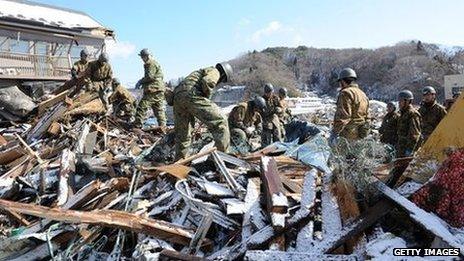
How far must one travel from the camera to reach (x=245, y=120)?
369 inches

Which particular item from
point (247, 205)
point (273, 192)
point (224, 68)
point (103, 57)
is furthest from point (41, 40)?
point (273, 192)

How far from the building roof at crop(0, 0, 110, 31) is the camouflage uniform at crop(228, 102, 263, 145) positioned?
37.5ft

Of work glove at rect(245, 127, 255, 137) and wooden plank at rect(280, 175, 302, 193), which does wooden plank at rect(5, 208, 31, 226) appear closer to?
wooden plank at rect(280, 175, 302, 193)

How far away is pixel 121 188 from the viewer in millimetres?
5133

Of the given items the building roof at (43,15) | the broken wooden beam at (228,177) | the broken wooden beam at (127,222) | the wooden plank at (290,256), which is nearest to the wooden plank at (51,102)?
the broken wooden beam at (228,177)

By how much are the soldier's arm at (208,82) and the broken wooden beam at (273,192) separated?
1.40 meters

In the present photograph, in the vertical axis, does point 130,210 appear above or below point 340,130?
below

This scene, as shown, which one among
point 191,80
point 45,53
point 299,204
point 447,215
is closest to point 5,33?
point 45,53

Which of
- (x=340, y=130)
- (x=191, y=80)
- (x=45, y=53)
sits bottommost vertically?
(x=45, y=53)

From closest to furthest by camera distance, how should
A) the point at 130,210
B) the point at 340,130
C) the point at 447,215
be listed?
the point at 447,215 < the point at 130,210 < the point at 340,130

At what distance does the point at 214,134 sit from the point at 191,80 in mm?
764

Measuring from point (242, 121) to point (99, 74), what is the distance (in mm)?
3208

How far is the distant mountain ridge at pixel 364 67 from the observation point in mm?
38312

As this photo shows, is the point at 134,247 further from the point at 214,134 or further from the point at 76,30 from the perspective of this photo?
the point at 76,30
